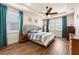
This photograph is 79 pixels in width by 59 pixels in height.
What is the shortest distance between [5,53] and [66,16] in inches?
70.3

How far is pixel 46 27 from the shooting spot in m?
2.51

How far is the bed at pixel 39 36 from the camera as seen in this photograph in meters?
2.53

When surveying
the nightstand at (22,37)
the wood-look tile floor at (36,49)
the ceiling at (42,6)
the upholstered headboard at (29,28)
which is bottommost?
the wood-look tile floor at (36,49)

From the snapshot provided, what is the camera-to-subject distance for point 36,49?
2.38 metres

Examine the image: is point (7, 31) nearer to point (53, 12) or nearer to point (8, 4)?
point (8, 4)

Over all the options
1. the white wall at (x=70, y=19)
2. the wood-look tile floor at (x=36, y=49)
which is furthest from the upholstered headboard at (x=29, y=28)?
the white wall at (x=70, y=19)

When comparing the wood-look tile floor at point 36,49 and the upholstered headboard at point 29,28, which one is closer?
the wood-look tile floor at point 36,49

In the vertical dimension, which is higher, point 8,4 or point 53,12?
point 8,4

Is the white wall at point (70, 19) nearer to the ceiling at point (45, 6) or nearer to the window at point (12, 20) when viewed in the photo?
the ceiling at point (45, 6)

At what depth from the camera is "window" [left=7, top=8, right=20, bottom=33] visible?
236 centimetres

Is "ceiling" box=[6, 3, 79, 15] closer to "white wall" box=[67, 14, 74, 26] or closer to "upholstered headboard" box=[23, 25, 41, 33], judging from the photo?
"white wall" box=[67, 14, 74, 26]

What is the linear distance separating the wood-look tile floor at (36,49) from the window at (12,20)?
0.42 metres

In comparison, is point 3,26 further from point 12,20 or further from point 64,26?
point 64,26
